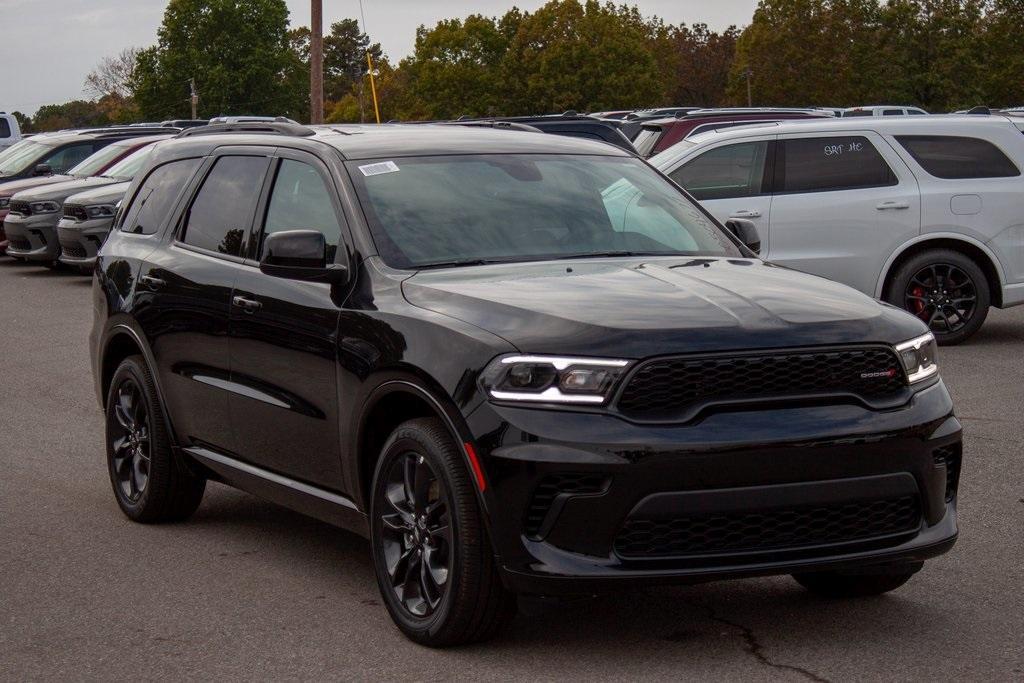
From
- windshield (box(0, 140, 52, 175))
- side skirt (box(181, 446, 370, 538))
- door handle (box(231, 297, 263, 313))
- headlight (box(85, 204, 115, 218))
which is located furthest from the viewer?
windshield (box(0, 140, 52, 175))

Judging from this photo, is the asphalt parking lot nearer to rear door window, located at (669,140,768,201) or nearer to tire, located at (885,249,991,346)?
tire, located at (885,249,991,346)

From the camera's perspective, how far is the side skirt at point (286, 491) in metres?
5.66

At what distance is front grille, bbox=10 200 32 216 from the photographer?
73.3 feet

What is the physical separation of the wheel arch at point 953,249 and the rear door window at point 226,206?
747 cm

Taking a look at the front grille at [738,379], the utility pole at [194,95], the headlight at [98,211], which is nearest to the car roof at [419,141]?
the front grille at [738,379]

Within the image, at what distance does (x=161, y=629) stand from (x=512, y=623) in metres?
1.19

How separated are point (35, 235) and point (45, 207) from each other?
46 cm

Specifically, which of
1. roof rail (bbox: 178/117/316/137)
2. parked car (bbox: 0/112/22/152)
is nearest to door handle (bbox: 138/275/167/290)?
roof rail (bbox: 178/117/316/137)

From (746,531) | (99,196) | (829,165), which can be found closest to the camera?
(746,531)

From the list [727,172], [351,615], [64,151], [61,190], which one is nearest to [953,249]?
[727,172]

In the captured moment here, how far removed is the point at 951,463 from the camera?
16.9 feet

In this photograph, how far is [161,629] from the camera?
5.47 meters

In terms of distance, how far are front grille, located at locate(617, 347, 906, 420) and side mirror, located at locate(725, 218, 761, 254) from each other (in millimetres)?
1765

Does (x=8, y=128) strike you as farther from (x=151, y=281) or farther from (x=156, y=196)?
(x=151, y=281)
